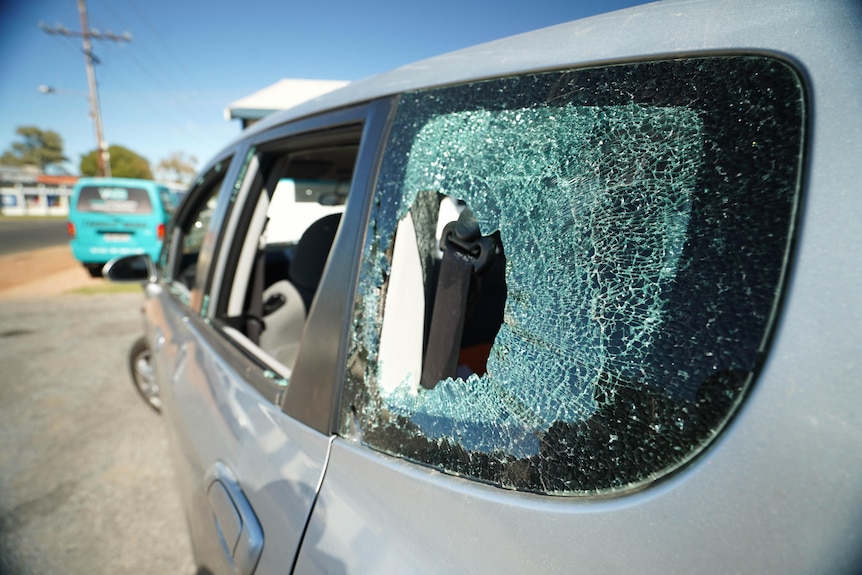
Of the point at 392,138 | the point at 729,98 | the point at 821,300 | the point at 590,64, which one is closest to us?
the point at 821,300

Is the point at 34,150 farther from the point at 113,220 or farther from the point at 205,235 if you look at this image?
the point at 205,235

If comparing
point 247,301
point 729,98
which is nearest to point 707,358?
point 729,98

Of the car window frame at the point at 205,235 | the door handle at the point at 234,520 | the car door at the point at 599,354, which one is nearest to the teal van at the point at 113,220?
the car window frame at the point at 205,235

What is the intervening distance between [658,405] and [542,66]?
570 millimetres

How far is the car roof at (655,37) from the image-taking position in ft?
1.66

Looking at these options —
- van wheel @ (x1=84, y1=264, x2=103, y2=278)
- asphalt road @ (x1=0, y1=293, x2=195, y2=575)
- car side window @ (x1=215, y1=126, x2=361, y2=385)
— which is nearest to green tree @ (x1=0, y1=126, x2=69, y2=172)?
van wheel @ (x1=84, y1=264, x2=103, y2=278)

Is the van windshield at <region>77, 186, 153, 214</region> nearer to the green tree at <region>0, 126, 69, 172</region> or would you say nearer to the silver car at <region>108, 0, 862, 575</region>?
the silver car at <region>108, 0, 862, 575</region>

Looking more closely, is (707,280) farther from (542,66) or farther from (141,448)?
(141,448)

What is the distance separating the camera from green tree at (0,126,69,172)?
53.8 meters

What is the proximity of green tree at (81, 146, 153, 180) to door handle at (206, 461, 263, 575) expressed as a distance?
52.7m

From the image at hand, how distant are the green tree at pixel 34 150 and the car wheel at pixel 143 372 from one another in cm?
7038

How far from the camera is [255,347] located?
5.26 feet

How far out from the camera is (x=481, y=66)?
0.82m

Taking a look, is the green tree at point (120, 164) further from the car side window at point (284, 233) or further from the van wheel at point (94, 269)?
the car side window at point (284, 233)
